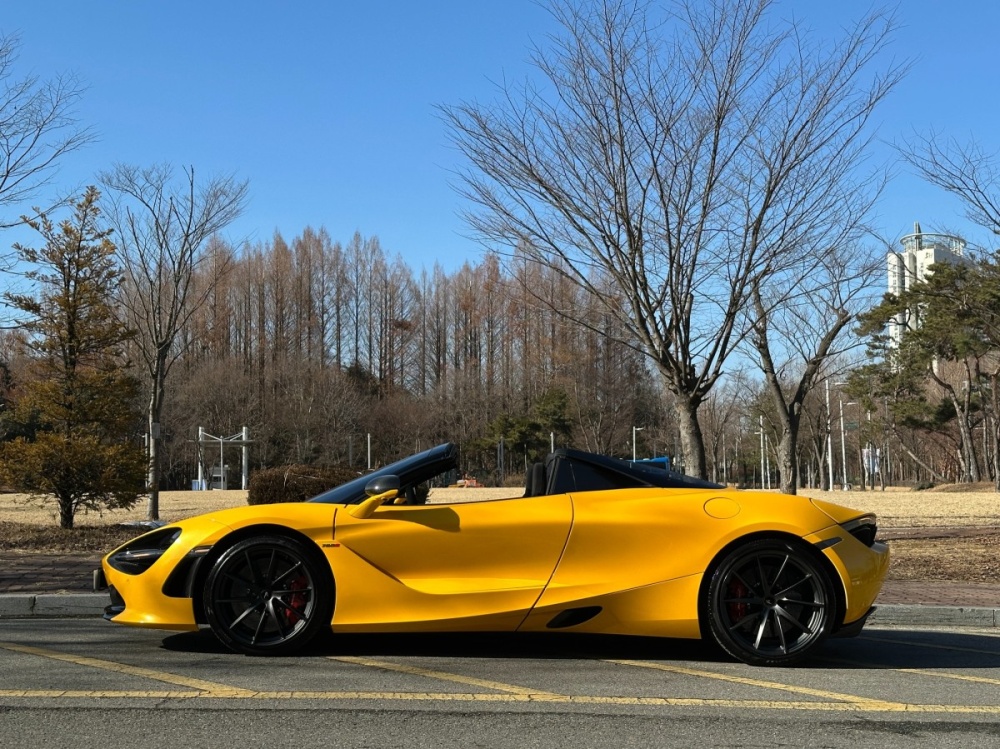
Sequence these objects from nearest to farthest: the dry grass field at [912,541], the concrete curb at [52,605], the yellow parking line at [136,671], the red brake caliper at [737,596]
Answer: the yellow parking line at [136,671] < the red brake caliper at [737,596] < the concrete curb at [52,605] < the dry grass field at [912,541]

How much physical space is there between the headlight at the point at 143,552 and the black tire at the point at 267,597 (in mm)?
338

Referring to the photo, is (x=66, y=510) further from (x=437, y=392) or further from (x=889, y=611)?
(x=437, y=392)

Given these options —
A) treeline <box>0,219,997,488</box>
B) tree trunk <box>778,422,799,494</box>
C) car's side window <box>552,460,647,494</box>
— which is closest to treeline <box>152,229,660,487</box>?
treeline <box>0,219,997,488</box>

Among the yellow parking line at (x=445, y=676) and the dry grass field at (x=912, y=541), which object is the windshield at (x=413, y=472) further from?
the yellow parking line at (x=445, y=676)

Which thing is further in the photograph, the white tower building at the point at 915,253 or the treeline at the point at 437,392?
the treeline at the point at 437,392

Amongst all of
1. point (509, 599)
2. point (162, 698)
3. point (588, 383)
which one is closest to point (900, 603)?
point (509, 599)

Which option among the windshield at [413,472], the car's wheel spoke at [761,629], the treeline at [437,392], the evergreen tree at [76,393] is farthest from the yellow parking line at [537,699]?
the treeline at [437,392]

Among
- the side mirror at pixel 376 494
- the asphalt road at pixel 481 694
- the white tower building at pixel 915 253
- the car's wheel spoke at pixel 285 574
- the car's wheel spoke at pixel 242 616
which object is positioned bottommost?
the asphalt road at pixel 481 694

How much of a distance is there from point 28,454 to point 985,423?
5504 cm

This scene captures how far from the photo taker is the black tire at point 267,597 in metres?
4.93

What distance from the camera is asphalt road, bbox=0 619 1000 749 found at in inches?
146

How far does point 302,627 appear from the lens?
495 cm

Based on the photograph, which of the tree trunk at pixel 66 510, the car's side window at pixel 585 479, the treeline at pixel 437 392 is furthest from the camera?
the treeline at pixel 437 392

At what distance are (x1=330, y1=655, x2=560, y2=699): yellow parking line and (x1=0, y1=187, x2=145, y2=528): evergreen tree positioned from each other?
31.1ft
